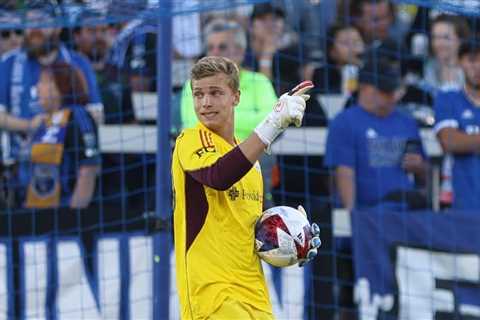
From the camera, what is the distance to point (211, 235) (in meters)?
5.69

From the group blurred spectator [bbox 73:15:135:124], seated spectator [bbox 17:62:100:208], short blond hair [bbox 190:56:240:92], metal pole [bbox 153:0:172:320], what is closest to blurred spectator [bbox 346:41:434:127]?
blurred spectator [bbox 73:15:135:124]

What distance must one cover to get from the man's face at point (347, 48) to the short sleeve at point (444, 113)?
84cm

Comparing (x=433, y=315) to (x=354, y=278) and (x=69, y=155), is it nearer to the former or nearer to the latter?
(x=354, y=278)

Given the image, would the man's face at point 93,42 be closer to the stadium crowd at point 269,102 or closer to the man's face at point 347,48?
the stadium crowd at point 269,102

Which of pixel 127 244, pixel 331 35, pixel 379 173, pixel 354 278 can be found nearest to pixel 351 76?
pixel 331 35

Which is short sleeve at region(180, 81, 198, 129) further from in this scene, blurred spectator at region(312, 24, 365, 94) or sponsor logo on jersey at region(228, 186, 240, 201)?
sponsor logo on jersey at region(228, 186, 240, 201)

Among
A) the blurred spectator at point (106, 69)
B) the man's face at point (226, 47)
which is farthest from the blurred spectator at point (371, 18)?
the blurred spectator at point (106, 69)

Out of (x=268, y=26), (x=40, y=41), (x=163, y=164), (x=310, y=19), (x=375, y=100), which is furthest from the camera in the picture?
A: (x=310, y=19)

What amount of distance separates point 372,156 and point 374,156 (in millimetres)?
15

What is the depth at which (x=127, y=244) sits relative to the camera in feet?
28.1

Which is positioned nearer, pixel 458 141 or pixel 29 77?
pixel 458 141

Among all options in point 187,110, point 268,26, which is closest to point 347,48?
point 268,26

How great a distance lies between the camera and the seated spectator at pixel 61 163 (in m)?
9.00

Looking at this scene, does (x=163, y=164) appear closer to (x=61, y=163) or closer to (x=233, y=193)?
(x=61, y=163)
